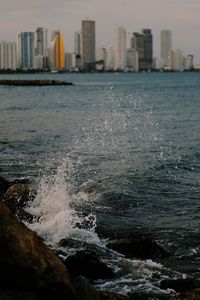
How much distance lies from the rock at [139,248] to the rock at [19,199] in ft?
10.2

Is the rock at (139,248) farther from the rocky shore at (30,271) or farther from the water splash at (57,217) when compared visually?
the rocky shore at (30,271)

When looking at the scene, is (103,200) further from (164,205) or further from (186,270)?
(186,270)

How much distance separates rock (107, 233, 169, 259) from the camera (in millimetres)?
12445

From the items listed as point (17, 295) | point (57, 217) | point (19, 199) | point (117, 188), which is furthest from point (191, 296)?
point (117, 188)

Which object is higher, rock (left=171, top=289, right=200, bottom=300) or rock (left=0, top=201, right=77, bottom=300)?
rock (left=0, top=201, right=77, bottom=300)

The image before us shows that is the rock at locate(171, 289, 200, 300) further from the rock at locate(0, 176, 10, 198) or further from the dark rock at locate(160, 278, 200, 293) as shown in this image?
the rock at locate(0, 176, 10, 198)

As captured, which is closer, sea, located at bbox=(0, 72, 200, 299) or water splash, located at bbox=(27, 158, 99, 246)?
sea, located at bbox=(0, 72, 200, 299)

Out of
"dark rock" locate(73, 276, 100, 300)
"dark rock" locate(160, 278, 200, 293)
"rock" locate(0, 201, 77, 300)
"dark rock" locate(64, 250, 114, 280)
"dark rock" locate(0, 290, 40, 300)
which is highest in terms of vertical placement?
"rock" locate(0, 201, 77, 300)

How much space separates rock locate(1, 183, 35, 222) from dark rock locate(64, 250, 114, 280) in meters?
4.32

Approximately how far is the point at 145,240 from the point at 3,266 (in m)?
5.63

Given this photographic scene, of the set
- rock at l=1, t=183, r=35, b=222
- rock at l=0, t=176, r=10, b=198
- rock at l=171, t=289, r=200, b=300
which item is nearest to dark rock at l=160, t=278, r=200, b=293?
rock at l=171, t=289, r=200, b=300

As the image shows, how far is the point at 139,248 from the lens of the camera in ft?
41.2

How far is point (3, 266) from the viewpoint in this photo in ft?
25.4

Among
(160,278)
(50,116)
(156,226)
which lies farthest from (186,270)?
(50,116)
